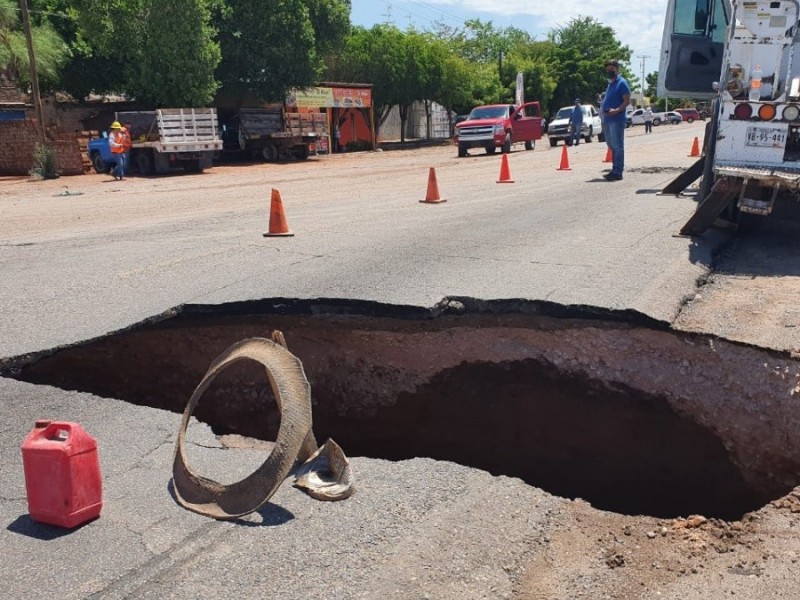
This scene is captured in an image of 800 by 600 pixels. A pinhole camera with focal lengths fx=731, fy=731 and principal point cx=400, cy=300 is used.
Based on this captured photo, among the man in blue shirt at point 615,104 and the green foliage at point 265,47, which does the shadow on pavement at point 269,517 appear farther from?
the green foliage at point 265,47

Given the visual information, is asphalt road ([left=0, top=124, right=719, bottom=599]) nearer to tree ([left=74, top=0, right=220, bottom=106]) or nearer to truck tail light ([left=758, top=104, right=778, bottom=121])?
truck tail light ([left=758, top=104, right=778, bottom=121])

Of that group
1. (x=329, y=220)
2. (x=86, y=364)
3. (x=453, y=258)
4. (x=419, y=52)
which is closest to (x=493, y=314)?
(x=453, y=258)

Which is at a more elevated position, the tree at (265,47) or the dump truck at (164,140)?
the tree at (265,47)

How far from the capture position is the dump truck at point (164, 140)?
24.0 metres

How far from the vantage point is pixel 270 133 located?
3077 centimetres

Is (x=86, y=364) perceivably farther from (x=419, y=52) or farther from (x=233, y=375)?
(x=419, y=52)

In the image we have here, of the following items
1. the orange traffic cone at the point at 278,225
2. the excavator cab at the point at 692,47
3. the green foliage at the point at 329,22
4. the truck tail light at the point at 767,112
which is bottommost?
the orange traffic cone at the point at 278,225

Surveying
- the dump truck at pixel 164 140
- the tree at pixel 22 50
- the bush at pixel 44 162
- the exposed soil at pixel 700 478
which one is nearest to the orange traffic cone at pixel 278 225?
the exposed soil at pixel 700 478

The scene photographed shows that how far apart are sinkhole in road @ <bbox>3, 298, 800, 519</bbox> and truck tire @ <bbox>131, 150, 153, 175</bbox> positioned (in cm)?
2053

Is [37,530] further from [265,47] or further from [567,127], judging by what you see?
[567,127]

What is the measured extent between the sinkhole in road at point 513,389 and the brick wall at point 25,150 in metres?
22.0

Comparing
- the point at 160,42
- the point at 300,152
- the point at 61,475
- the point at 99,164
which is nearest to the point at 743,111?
the point at 61,475

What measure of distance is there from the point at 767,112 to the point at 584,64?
59851 millimetres

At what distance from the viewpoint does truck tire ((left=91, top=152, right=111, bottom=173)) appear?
25.0 metres
